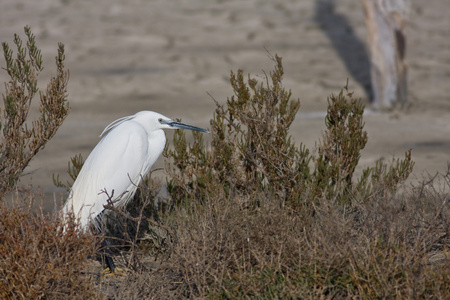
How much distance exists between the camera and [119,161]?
515 cm

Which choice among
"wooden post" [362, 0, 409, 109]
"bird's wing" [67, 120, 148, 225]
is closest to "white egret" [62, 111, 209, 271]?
"bird's wing" [67, 120, 148, 225]

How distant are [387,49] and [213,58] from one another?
4.75m

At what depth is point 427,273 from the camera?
4.09 meters

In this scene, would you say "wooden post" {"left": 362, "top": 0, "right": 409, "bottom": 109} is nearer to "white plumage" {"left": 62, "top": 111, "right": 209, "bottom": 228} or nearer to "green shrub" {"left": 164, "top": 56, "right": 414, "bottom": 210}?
"green shrub" {"left": 164, "top": 56, "right": 414, "bottom": 210}

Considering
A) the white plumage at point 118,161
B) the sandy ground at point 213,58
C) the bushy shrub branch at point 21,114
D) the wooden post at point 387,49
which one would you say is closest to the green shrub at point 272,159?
the white plumage at point 118,161

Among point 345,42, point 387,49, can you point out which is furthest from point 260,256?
point 345,42

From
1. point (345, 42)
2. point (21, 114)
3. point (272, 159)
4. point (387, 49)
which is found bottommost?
point (272, 159)

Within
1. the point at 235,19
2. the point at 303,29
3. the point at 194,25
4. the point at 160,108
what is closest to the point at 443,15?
the point at 303,29

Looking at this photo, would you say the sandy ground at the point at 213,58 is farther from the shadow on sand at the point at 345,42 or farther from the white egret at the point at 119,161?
the white egret at the point at 119,161

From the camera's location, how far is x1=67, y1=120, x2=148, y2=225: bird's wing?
5.12 m

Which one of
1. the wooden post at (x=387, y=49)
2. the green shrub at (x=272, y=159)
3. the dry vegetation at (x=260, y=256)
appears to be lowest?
the dry vegetation at (x=260, y=256)

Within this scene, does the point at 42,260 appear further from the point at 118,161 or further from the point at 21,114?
the point at 21,114

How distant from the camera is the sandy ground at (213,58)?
11406 millimetres

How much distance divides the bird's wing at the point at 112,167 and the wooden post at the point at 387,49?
841 cm
